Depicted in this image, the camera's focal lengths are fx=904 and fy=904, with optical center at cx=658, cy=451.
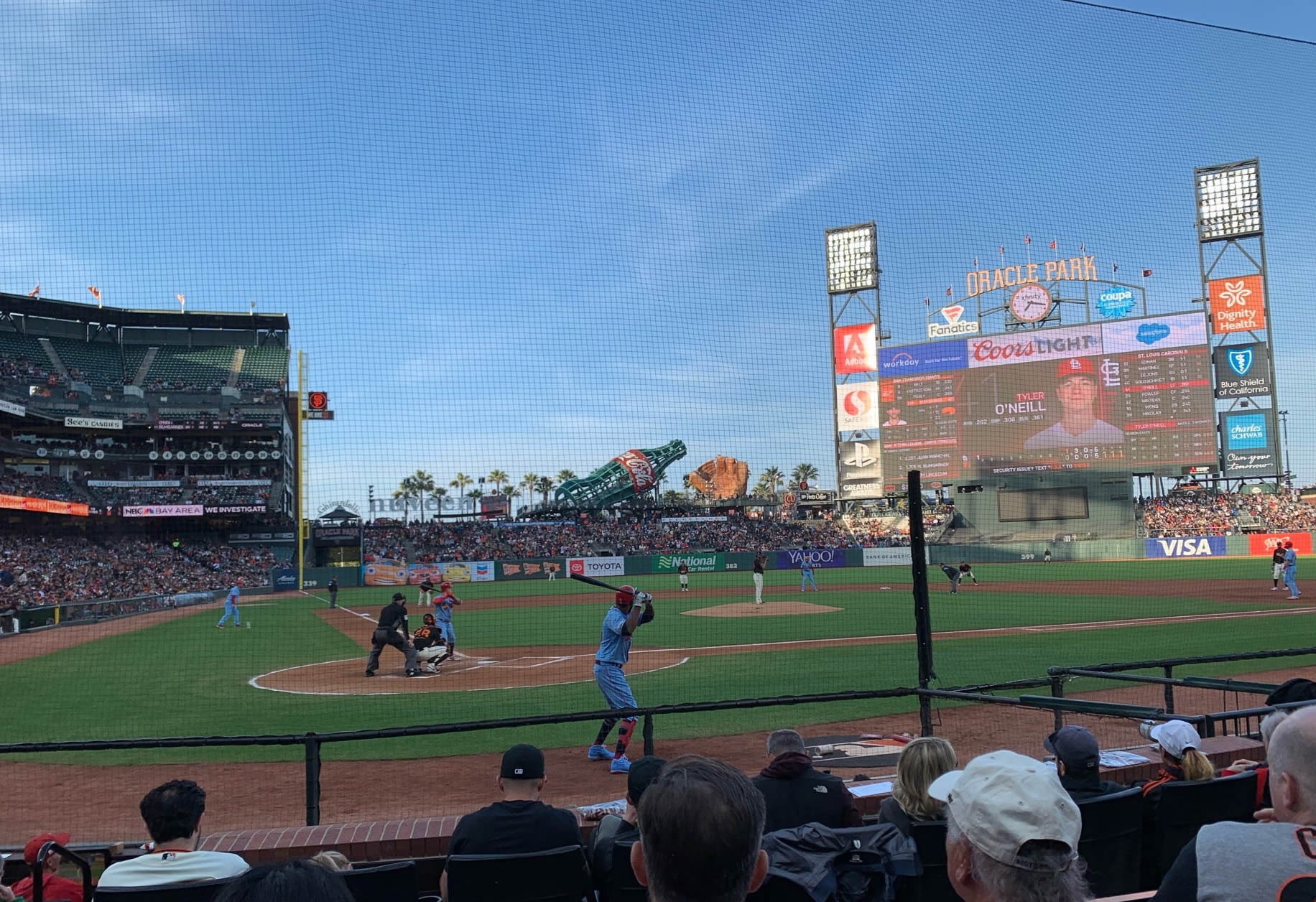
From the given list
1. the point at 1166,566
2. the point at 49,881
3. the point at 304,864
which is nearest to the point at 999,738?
the point at 49,881

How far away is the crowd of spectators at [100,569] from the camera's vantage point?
36844 mm

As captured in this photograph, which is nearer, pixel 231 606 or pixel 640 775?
pixel 640 775

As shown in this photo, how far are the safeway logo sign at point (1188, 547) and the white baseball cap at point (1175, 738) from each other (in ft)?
168

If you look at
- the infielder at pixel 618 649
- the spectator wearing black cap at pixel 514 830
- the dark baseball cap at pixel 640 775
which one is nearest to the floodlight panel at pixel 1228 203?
the infielder at pixel 618 649

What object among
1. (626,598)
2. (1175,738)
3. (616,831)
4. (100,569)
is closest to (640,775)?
(616,831)

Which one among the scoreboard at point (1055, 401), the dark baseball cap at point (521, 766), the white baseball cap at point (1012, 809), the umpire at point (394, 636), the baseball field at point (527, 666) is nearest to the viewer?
the white baseball cap at point (1012, 809)

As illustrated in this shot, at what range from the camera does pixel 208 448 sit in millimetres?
48406

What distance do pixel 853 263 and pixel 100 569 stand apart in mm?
46454

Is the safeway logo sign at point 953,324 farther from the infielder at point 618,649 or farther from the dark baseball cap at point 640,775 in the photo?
the dark baseball cap at point 640,775

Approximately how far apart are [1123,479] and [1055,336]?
8.68 meters

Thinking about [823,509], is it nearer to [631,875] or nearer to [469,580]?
[469,580]

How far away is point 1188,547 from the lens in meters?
49.4

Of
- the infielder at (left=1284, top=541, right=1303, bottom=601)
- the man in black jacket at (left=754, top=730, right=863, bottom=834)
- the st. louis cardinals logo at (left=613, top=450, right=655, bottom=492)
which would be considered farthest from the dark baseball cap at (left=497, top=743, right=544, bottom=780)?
the st. louis cardinals logo at (left=613, top=450, right=655, bottom=492)

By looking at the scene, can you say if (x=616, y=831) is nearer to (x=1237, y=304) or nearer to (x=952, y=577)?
(x=952, y=577)
